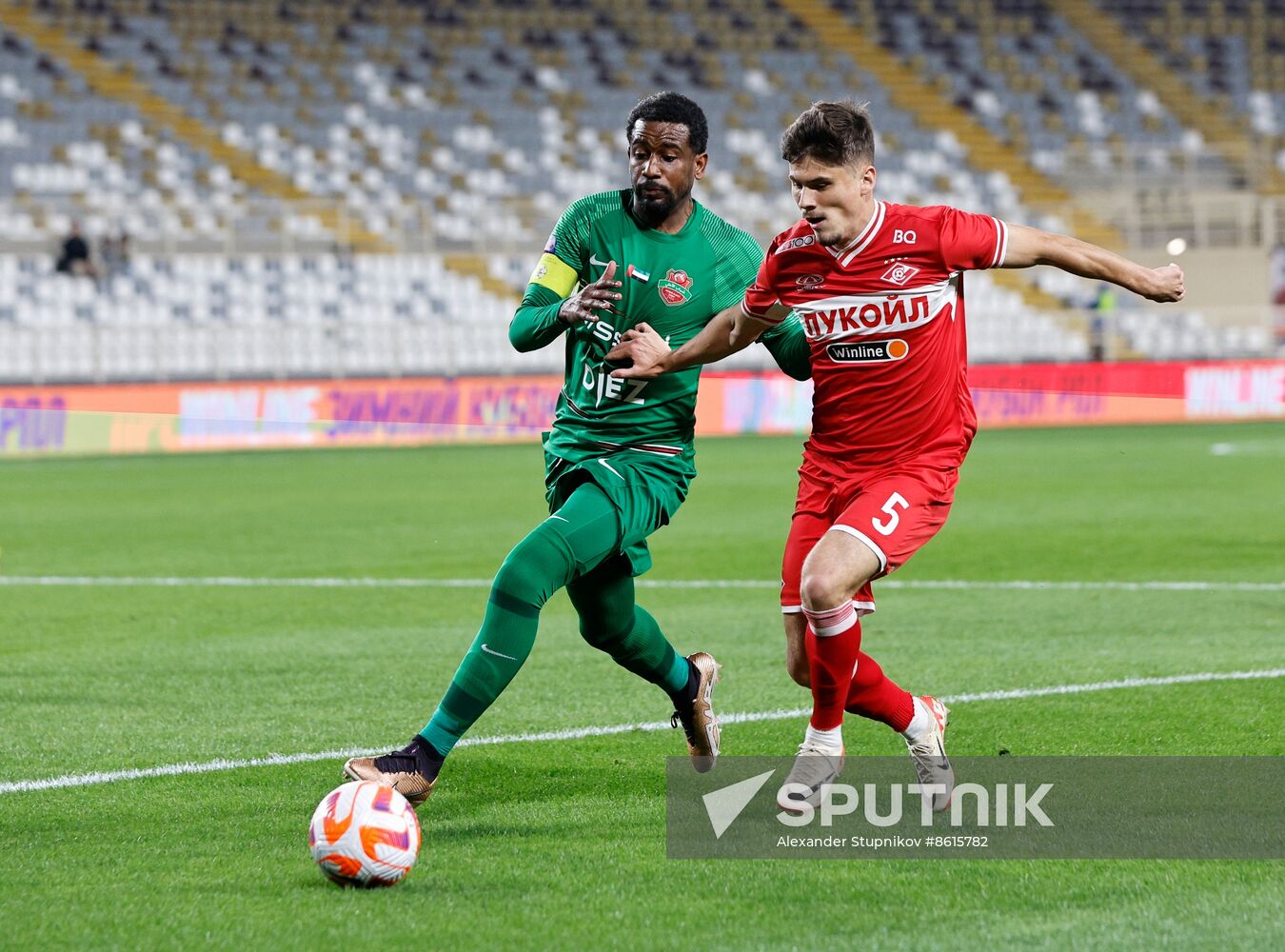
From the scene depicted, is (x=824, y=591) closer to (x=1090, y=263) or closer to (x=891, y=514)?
(x=891, y=514)

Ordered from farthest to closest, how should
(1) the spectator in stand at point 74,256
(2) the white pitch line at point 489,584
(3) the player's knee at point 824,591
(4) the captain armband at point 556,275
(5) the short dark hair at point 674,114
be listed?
1. (1) the spectator in stand at point 74,256
2. (2) the white pitch line at point 489,584
3. (4) the captain armband at point 556,275
4. (5) the short dark hair at point 674,114
5. (3) the player's knee at point 824,591

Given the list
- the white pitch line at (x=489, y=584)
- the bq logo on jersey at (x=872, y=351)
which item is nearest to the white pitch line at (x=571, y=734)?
the bq logo on jersey at (x=872, y=351)

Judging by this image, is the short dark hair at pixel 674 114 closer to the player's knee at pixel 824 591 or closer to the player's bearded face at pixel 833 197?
the player's bearded face at pixel 833 197

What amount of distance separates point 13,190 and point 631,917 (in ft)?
86.0

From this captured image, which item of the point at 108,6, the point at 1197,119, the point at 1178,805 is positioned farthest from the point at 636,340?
the point at 1197,119

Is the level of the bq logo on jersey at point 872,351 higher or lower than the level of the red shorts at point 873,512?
higher

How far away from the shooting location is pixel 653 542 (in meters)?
12.5

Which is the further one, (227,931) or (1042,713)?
(1042,713)

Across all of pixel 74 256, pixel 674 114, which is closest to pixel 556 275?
pixel 674 114

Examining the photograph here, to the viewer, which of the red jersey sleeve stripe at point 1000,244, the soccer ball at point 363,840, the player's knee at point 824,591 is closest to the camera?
the soccer ball at point 363,840

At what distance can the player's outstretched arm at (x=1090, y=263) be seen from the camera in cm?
475

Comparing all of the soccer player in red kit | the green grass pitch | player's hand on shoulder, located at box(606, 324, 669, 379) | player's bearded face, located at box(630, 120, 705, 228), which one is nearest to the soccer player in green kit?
player's bearded face, located at box(630, 120, 705, 228)

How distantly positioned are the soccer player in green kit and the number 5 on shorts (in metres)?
0.65

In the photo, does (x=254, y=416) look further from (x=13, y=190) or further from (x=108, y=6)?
(x=108, y=6)
